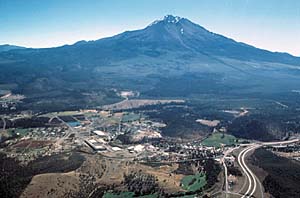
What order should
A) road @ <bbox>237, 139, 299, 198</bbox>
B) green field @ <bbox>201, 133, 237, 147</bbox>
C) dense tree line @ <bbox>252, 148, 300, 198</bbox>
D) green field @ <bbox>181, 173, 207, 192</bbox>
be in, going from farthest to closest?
green field @ <bbox>201, 133, 237, 147</bbox> → green field @ <bbox>181, 173, 207, 192</bbox> → road @ <bbox>237, 139, 299, 198</bbox> → dense tree line @ <bbox>252, 148, 300, 198</bbox>

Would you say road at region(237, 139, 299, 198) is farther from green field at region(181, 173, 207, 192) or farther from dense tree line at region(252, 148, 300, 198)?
green field at region(181, 173, 207, 192)

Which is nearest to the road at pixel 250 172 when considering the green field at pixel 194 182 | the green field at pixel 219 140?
the green field at pixel 219 140

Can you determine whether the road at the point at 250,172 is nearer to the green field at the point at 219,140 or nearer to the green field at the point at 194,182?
the green field at the point at 219,140

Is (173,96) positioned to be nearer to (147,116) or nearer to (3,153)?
(147,116)

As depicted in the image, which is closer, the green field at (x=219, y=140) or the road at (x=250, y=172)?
the road at (x=250, y=172)

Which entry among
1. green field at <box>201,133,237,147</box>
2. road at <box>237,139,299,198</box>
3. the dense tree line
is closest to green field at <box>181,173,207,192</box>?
road at <box>237,139,299,198</box>

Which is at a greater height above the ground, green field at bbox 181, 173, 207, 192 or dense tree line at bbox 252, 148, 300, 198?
dense tree line at bbox 252, 148, 300, 198

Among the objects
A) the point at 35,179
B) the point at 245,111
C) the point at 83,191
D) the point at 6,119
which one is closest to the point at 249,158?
the point at 83,191
